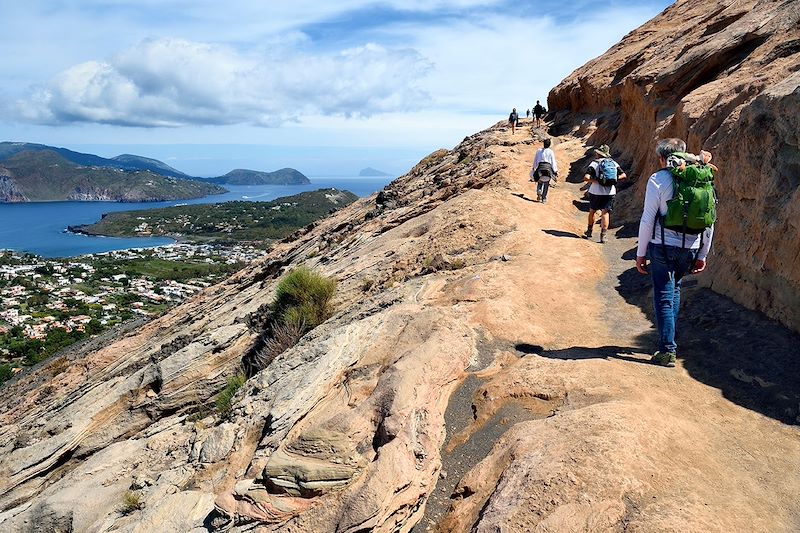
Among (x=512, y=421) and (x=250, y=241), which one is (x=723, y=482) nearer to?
(x=512, y=421)

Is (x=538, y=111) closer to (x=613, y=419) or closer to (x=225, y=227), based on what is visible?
(x=613, y=419)

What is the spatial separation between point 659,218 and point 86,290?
107m

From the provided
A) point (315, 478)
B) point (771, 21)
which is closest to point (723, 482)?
point (315, 478)

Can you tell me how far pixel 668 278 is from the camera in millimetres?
6520

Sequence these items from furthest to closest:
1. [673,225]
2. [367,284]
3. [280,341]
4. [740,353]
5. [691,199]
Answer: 1. [367,284]
2. [280,341]
3. [740,353]
4. [673,225]
5. [691,199]

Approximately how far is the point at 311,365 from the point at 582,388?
12.4 feet

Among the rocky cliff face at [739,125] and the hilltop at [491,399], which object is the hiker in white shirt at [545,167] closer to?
the hilltop at [491,399]

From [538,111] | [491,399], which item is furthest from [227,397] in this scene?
[538,111]

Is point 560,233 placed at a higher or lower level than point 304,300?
higher

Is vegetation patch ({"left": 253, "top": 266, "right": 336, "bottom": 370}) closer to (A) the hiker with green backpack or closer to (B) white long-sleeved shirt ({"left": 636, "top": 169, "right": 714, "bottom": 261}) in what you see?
(A) the hiker with green backpack

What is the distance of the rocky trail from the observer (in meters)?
4.66

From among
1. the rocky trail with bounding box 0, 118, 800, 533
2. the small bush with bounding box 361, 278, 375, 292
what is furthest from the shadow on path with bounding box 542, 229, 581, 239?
the small bush with bounding box 361, 278, 375, 292

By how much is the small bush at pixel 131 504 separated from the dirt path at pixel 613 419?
4221 mm

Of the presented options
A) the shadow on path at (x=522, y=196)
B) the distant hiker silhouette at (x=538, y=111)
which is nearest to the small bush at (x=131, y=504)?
the shadow on path at (x=522, y=196)
